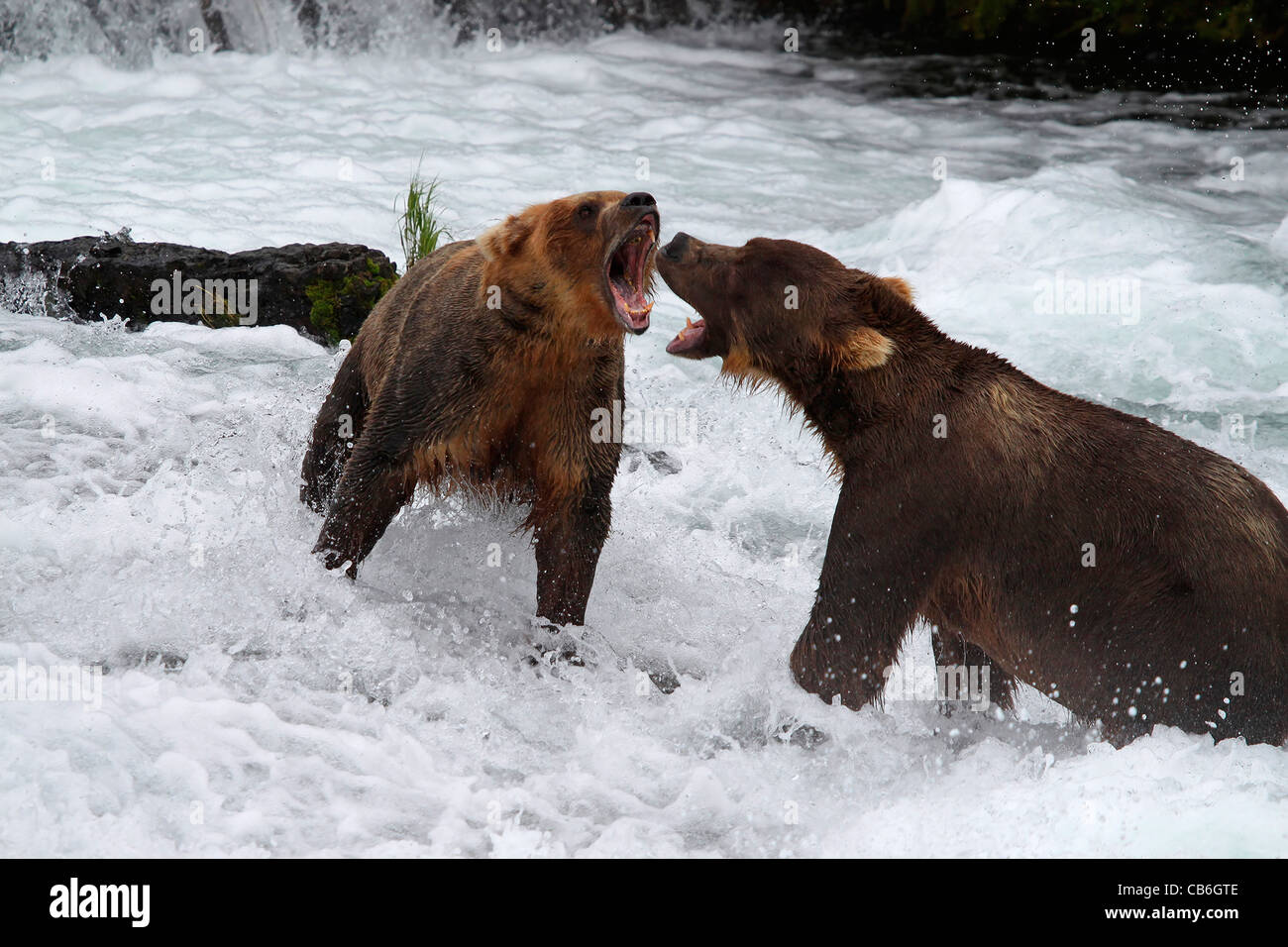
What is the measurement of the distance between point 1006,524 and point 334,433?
118 inches

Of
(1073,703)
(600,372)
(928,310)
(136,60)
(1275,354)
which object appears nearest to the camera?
(1073,703)

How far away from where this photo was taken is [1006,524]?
14.7 ft

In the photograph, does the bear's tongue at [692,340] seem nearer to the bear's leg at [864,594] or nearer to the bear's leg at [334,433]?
the bear's leg at [864,594]

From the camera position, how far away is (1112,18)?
17.4 m

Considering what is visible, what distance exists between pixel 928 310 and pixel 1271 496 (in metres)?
5.68

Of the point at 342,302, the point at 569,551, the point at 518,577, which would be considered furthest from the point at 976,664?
the point at 342,302

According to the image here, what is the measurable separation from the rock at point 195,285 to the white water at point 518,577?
0.65 feet

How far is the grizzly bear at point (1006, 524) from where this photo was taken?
4.25m

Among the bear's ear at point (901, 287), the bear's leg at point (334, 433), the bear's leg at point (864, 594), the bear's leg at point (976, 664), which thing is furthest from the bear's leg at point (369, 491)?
the bear's leg at point (976, 664)

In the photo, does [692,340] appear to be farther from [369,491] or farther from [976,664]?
[976,664]

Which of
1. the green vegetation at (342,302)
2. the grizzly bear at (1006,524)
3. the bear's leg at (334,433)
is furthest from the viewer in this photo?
the green vegetation at (342,302)

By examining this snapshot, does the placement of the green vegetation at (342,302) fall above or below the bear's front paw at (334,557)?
above
